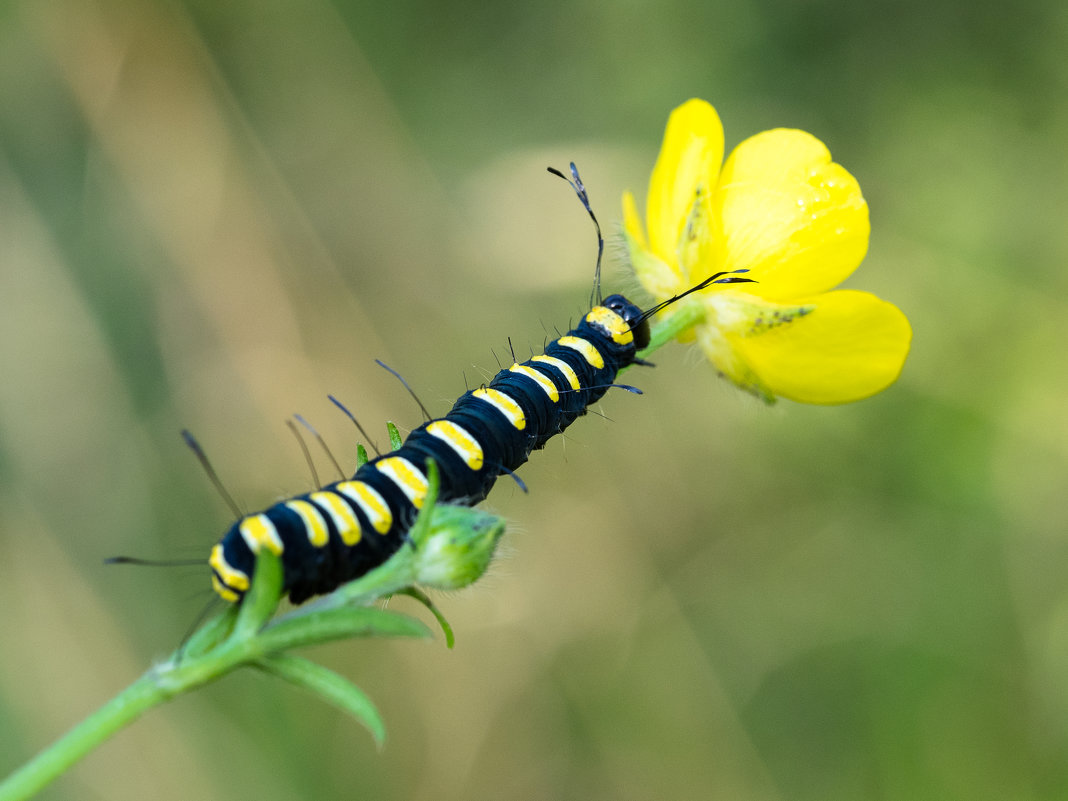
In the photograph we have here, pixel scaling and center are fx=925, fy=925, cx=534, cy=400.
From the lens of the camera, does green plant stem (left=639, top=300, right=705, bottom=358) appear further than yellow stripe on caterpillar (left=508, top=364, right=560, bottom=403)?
Yes

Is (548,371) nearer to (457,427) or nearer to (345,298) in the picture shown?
(457,427)

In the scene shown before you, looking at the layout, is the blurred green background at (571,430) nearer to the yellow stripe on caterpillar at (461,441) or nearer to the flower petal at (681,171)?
the flower petal at (681,171)

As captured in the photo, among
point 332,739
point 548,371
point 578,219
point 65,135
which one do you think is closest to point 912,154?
point 578,219

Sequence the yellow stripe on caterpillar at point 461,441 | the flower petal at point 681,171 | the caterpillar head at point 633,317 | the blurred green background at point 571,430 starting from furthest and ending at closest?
the blurred green background at point 571,430 < the caterpillar head at point 633,317 < the flower petal at point 681,171 < the yellow stripe on caterpillar at point 461,441

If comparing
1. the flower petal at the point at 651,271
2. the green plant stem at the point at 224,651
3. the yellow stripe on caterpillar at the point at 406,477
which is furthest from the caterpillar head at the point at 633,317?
the green plant stem at the point at 224,651

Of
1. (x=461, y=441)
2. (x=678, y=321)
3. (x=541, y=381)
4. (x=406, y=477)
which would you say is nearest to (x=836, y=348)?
(x=678, y=321)

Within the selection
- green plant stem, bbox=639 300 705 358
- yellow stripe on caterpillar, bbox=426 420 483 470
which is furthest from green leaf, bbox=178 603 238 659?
green plant stem, bbox=639 300 705 358

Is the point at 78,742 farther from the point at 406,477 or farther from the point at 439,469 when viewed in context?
the point at 439,469

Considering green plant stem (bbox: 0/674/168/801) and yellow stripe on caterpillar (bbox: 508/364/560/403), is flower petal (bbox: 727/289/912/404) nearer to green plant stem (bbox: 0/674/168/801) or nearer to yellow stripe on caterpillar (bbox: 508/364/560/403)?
yellow stripe on caterpillar (bbox: 508/364/560/403)
